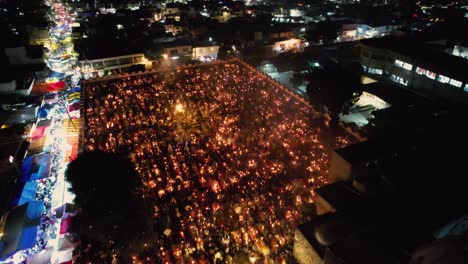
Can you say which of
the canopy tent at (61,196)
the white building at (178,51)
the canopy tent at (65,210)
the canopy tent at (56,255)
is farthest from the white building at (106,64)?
the canopy tent at (56,255)

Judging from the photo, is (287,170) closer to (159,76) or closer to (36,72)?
(159,76)

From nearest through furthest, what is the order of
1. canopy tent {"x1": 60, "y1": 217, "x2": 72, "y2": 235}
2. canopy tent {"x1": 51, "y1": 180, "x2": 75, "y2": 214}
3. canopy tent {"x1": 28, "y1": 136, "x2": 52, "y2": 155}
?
canopy tent {"x1": 60, "y1": 217, "x2": 72, "y2": 235}
canopy tent {"x1": 51, "y1": 180, "x2": 75, "y2": 214}
canopy tent {"x1": 28, "y1": 136, "x2": 52, "y2": 155}

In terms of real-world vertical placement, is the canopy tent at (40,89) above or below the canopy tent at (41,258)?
above

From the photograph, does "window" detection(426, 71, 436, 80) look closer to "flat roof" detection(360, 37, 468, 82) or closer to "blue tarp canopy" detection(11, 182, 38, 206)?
"flat roof" detection(360, 37, 468, 82)

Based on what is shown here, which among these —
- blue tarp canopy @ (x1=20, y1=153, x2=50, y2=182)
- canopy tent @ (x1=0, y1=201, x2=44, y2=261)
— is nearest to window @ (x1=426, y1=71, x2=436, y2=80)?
canopy tent @ (x1=0, y1=201, x2=44, y2=261)

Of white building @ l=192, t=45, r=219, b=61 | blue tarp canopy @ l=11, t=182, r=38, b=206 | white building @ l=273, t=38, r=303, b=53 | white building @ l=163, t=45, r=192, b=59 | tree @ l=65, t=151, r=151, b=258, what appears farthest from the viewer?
white building @ l=273, t=38, r=303, b=53

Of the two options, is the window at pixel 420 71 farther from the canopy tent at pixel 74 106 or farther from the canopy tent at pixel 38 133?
the canopy tent at pixel 38 133

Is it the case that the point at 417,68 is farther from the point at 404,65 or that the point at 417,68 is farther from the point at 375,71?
the point at 375,71

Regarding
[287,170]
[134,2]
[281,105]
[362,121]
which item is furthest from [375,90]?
[134,2]

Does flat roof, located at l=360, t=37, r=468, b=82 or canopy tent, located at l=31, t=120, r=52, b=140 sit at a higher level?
flat roof, located at l=360, t=37, r=468, b=82
